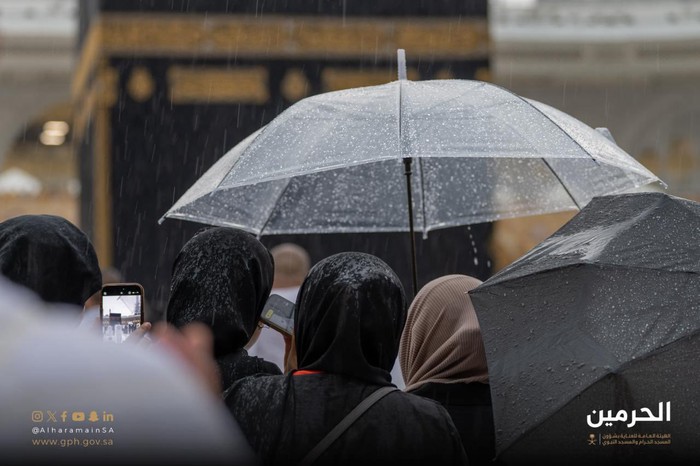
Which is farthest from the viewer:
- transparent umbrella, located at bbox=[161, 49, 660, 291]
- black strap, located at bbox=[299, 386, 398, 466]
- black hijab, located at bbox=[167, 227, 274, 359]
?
transparent umbrella, located at bbox=[161, 49, 660, 291]

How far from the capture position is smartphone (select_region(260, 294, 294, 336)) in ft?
9.02

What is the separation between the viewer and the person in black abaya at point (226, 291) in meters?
2.47

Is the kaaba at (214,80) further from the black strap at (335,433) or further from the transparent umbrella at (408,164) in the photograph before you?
the black strap at (335,433)

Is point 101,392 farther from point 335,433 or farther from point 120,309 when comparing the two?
point 120,309

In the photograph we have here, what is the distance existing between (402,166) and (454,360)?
160 cm

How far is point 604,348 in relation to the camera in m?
2.39

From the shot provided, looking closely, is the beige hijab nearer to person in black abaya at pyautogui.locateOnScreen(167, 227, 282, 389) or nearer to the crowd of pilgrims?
the crowd of pilgrims

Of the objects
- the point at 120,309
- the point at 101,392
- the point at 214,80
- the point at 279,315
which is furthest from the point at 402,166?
the point at 214,80

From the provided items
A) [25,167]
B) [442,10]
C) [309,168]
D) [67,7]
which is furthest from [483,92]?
[25,167]

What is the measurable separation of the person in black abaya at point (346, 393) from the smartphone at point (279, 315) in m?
0.40

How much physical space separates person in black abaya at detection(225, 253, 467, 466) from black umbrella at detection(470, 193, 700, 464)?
244mm

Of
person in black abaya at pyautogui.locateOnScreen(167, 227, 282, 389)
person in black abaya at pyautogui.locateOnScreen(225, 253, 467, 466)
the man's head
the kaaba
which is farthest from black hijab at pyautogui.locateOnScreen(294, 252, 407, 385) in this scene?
the kaaba

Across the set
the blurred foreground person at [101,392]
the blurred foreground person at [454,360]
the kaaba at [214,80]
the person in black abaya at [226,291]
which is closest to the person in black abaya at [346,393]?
the person in black abaya at [226,291]

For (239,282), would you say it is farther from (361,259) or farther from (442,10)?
(442,10)
